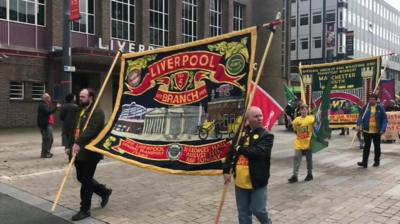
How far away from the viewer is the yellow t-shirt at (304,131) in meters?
8.82

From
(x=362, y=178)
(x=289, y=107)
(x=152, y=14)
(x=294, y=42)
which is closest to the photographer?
(x=362, y=178)

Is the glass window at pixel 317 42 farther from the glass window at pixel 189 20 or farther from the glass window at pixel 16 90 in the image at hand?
the glass window at pixel 16 90

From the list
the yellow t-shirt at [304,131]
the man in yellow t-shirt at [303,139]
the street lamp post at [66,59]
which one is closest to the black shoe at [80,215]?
the man in yellow t-shirt at [303,139]

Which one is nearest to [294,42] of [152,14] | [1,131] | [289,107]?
[152,14]

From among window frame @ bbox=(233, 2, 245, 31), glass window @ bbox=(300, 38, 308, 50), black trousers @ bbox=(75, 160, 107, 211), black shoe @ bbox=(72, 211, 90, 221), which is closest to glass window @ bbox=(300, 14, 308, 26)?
glass window @ bbox=(300, 38, 308, 50)

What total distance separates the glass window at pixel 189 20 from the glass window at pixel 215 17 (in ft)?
5.89

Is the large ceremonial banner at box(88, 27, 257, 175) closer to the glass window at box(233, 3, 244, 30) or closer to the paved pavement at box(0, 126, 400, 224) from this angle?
the paved pavement at box(0, 126, 400, 224)

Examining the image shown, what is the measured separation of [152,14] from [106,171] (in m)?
21.2

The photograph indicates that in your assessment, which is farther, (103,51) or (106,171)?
(103,51)

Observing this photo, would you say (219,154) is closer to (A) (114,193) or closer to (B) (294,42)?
(A) (114,193)

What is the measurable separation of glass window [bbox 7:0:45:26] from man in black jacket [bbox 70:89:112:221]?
17.9 m

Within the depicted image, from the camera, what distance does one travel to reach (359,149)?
1412cm

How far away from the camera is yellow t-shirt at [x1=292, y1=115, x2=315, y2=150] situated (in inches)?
347

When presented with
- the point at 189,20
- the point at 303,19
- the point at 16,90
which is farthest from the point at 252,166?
the point at 303,19
